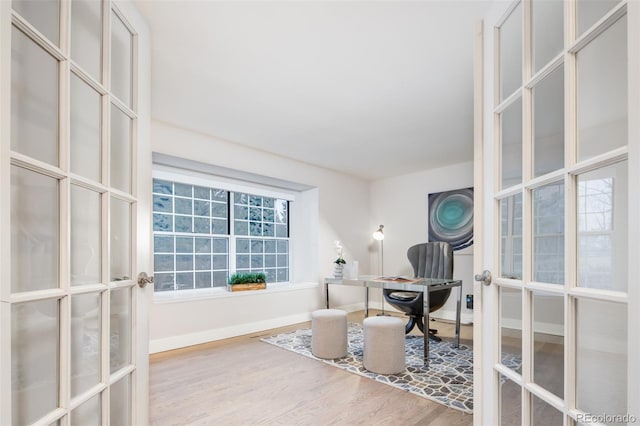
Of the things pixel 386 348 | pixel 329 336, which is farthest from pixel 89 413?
pixel 329 336

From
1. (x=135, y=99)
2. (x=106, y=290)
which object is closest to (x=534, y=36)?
(x=135, y=99)

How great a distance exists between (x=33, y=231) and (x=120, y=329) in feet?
1.84

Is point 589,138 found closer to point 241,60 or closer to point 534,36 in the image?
point 534,36

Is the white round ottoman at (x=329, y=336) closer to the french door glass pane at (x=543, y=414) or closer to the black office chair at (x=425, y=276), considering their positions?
the black office chair at (x=425, y=276)

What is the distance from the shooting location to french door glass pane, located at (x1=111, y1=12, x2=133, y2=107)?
4.23ft

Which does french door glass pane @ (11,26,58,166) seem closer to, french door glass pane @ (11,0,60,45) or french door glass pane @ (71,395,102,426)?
french door glass pane @ (11,0,60,45)

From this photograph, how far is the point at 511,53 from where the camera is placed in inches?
49.6

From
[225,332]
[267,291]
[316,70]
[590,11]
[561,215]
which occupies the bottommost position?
[225,332]

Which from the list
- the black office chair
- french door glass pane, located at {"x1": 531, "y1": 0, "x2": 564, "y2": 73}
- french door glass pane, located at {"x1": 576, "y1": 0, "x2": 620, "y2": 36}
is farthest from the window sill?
french door glass pane, located at {"x1": 576, "y1": 0, "x2": 620, "y2": 36}

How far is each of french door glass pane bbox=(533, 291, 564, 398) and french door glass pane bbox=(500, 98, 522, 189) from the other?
420 mm

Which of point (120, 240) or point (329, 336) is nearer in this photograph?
point (120, 240)

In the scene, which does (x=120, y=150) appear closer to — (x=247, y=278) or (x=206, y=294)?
(x=206, y=294)

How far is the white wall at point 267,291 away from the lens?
11.4ft

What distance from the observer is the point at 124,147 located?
1357 millimetres
